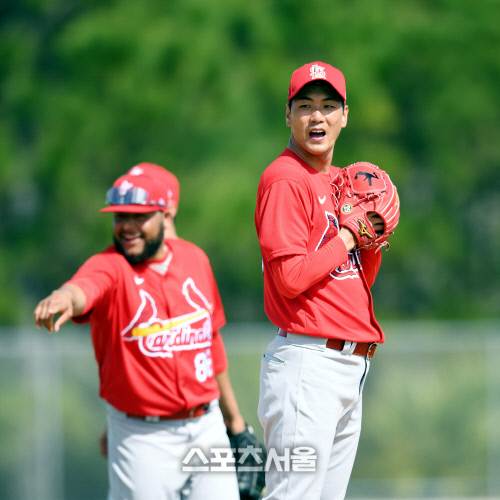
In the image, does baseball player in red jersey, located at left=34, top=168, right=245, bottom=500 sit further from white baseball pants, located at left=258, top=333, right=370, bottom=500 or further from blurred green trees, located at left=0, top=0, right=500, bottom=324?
blurred green trees, located at left=0, top=0, right=500, bottom=324

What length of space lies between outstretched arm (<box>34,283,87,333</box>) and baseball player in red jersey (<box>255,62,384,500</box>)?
751 millimetres

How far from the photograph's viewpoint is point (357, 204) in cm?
299

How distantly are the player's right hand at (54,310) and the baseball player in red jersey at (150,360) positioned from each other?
0.42 meters

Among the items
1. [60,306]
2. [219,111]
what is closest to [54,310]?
[60,306]

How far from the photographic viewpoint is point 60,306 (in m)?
2.93

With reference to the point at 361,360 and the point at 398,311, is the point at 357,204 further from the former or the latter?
the point at 398,311

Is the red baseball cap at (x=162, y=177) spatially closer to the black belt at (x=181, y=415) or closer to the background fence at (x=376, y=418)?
the black belt at (x=181, y=415)

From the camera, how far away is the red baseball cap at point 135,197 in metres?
3.75

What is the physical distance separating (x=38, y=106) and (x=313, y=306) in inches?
405

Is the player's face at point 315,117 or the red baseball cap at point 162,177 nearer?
the player's face at point 315,117

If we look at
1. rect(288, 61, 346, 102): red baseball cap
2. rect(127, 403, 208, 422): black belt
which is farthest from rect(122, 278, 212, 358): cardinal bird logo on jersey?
→ rect(288, 61, 346, 102): red baseball cap

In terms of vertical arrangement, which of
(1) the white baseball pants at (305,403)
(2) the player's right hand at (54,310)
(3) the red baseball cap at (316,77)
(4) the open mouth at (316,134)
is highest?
(3) the red baseball cap at (316,77)

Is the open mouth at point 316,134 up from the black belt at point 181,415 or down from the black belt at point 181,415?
A: up

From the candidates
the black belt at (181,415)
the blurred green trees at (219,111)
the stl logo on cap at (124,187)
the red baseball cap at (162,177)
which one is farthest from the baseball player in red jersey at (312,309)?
the blurred green trees at (219,111)
